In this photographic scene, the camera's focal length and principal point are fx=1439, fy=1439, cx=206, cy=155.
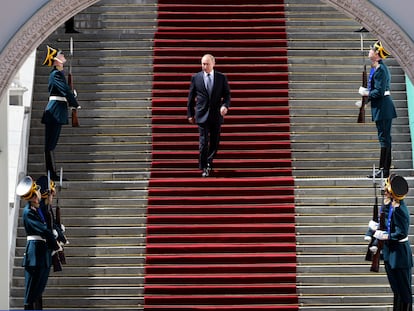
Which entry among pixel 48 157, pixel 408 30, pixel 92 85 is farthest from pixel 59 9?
pixel 92 85

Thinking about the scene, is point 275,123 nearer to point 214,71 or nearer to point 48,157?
point 214,71

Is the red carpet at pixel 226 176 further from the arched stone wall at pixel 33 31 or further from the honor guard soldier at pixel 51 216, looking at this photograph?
the arched stone wall at pixel 33 31

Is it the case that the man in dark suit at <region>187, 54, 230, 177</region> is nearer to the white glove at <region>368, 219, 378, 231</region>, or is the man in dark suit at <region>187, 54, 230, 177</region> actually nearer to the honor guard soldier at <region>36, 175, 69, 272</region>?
the honor guard soldier at <region>36, 175, 69, 272</region>

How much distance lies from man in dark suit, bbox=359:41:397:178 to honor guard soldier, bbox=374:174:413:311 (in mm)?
1694

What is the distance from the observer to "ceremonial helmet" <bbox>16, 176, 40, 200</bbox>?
48.9 feet

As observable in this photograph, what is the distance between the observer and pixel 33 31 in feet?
42.1

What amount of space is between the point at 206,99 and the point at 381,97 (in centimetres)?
203

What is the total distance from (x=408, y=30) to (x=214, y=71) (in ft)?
15.1

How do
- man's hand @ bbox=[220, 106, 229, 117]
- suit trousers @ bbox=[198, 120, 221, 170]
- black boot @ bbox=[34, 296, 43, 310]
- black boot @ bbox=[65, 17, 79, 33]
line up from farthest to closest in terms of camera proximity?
black boot @ bbox=[65, 17, 79, 33]
suit trousers @ bbox=[198, 120, 221, 170]
man's hand @ bbox=[220, 106, 229, 117]
black boot @ bbox=[34, 296, 43, 310]

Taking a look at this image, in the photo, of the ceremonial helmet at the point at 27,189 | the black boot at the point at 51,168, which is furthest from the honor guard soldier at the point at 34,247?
the black boot at the point at 51,168

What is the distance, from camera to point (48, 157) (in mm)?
16703

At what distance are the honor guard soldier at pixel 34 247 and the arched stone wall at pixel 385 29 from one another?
4080 mm

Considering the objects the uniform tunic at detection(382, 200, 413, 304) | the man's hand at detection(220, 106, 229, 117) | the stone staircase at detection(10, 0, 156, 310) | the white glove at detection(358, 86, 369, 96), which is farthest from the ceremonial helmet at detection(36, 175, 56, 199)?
the white glove at detection(358, 86, 369, 96)

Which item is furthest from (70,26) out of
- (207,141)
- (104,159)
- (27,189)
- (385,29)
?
(385,29)
